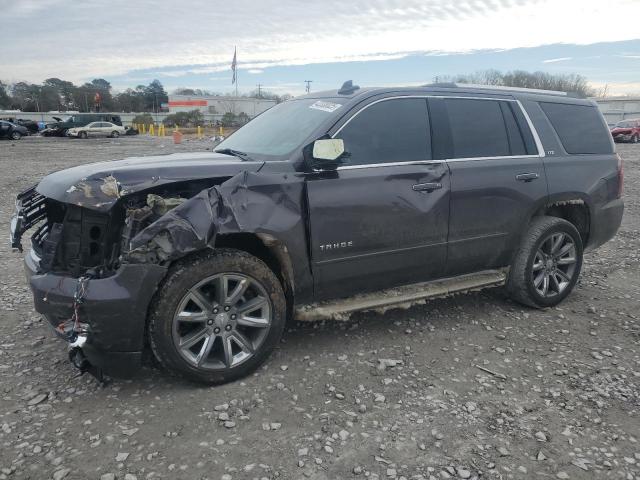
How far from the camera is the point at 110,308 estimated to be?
9.71ft

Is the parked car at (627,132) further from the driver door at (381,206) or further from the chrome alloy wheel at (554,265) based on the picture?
the driver door at (381,206)

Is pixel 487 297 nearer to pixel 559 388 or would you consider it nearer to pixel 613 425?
pixel 559 388

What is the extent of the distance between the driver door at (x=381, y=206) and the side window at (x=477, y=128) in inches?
11.3

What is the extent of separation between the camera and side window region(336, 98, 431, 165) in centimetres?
374

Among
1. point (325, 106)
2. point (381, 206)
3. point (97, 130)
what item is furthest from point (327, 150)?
point (97, 130)

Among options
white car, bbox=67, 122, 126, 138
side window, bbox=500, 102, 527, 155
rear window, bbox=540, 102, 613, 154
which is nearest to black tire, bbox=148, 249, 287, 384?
side window, bbox=500, 102, 527, 155

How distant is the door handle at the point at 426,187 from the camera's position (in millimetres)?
3869

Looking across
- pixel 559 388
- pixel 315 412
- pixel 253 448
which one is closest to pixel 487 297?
pixel 559 388

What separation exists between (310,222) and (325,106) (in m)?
1.05

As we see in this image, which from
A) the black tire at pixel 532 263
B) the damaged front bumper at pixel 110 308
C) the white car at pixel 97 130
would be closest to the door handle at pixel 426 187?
the black tire at pixel 532 263

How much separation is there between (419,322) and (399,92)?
6.35ft

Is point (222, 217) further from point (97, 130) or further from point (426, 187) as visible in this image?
point (97, 130)

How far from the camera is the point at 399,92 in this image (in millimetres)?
4016

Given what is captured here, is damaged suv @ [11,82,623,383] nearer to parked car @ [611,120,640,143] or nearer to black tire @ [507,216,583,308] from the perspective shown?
black tire @ [507,216,583,308]
